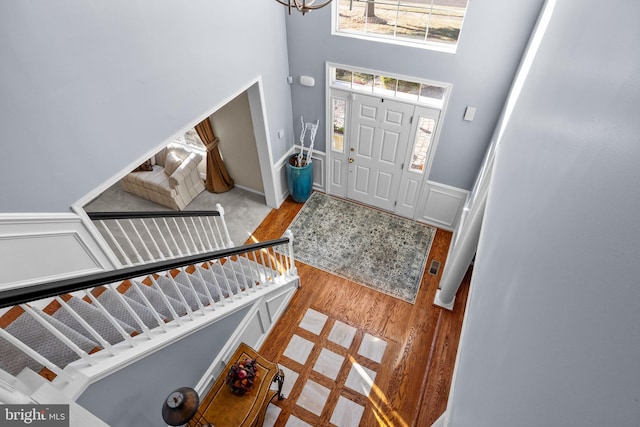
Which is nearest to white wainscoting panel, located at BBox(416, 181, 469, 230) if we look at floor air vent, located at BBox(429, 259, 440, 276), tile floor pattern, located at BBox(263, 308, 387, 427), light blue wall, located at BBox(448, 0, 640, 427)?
floor air vent, located at BBox(429, 259, 440, 276)

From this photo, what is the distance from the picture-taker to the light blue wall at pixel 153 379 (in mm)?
2150

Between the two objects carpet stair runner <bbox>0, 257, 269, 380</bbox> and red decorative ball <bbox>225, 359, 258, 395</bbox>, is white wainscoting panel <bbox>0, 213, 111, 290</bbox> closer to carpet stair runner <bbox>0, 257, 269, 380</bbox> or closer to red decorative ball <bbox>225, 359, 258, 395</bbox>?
carpet stair runner <bbox>0, 257, 269, 380</bbox>

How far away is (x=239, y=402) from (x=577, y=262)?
3.10m

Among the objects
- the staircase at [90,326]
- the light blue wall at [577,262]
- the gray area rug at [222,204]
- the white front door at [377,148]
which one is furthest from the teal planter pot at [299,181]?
the light blue wall at [577,262]

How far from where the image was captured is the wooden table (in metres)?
2.95

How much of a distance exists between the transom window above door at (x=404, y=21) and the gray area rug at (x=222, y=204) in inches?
115

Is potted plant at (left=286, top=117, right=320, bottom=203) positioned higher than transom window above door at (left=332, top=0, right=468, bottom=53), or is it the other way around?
transom window above door at (left=332, top=0, right=468, bottom=53)

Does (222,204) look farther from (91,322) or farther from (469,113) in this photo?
(469,113)

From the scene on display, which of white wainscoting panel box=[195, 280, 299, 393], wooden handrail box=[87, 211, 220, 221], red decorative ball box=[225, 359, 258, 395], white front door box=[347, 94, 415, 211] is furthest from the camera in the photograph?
white front door box=[347, 94, 415, 211]

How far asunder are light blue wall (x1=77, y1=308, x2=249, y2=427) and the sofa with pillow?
9.19 ft

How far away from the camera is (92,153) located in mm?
2668

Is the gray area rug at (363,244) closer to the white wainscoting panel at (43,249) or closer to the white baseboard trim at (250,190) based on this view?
the white baseboard trim at (250,190)

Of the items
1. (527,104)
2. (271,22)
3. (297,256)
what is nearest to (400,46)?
(271,22)

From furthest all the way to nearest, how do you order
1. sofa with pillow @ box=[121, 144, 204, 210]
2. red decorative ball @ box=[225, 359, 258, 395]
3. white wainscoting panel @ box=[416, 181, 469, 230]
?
sofa with pillow @ box=[121, 144, 204, 210]
white wainscoting panel @ box=[416, 181, 469, 230]
red decorative ball @ box=[225, 359, 258, 395]
